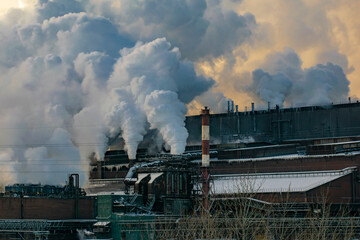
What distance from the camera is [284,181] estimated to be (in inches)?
1893

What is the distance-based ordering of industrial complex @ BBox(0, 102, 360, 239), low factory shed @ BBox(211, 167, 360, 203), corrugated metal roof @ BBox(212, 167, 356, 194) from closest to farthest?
1. industrial complex @ BBox(0, 102, 360, 239)
2. low factory shed @ BBox(211, 167, 360, 203)
3. corrugated metal roof @ BBox(212, 167, 356, 194)

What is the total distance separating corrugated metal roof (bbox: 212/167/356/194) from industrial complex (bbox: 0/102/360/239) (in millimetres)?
77

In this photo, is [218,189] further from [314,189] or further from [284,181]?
[314,189]

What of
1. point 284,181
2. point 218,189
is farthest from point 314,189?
point 218,189

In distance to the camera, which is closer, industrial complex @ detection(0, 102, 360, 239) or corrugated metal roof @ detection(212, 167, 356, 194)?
industrial complex @ detection(0, 102, 360, 239)

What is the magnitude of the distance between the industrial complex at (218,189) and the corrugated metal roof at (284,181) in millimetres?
77

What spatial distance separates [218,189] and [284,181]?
4.91m

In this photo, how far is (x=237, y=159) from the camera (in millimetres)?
53688

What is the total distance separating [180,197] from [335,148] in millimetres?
12153

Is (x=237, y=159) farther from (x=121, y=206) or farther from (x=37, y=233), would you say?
(x=37, y=233)

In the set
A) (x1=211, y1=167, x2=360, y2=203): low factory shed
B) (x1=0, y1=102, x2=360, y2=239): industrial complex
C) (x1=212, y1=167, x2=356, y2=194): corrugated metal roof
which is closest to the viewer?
(x1=0, y1=102, x2=360, y2=239): industrial complex

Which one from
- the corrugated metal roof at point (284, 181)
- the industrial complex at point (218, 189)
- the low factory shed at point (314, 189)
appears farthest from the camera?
the corrugated metal roof at point (284, 181)

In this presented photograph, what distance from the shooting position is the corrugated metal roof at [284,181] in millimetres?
45350

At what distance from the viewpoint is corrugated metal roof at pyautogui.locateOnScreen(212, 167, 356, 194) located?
1785 inches
